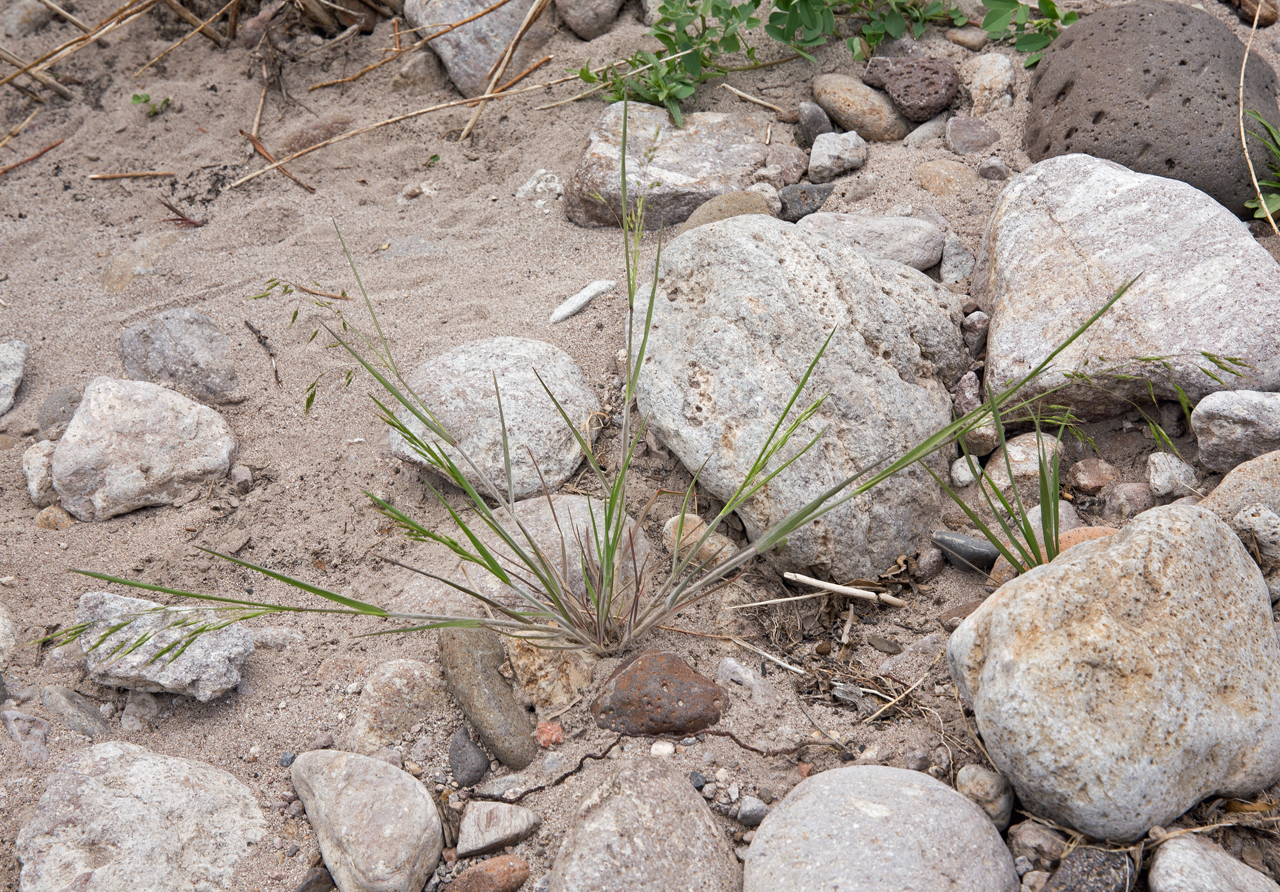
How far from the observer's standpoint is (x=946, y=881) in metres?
1.31

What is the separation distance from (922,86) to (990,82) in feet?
0.88

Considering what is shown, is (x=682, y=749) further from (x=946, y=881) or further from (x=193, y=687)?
(x=193, y=687)

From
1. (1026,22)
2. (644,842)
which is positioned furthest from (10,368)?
(1026,22)

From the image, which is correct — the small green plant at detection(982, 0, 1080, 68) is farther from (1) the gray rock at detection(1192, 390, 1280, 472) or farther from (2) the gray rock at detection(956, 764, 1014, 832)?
(2) the gray rock at detection(956, 764, 1014, 832)

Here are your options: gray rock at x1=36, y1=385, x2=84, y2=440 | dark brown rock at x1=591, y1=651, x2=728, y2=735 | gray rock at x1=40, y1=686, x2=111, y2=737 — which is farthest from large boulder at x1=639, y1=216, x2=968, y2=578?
gray rock at x1=36, y1=385, x2=84, y2=440

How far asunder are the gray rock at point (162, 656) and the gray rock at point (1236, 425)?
7.61ft

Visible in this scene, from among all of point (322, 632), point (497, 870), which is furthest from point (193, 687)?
point (497, 870)

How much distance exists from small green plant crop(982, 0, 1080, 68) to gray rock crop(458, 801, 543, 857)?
10.6ft

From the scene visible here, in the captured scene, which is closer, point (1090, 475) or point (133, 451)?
point (1090, 475)

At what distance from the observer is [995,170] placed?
2949 mm

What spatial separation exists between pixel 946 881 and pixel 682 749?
545 mm

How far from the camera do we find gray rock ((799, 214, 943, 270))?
2.69 metres

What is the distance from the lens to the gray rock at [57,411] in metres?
2.57

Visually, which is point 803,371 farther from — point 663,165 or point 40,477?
point 40,477
